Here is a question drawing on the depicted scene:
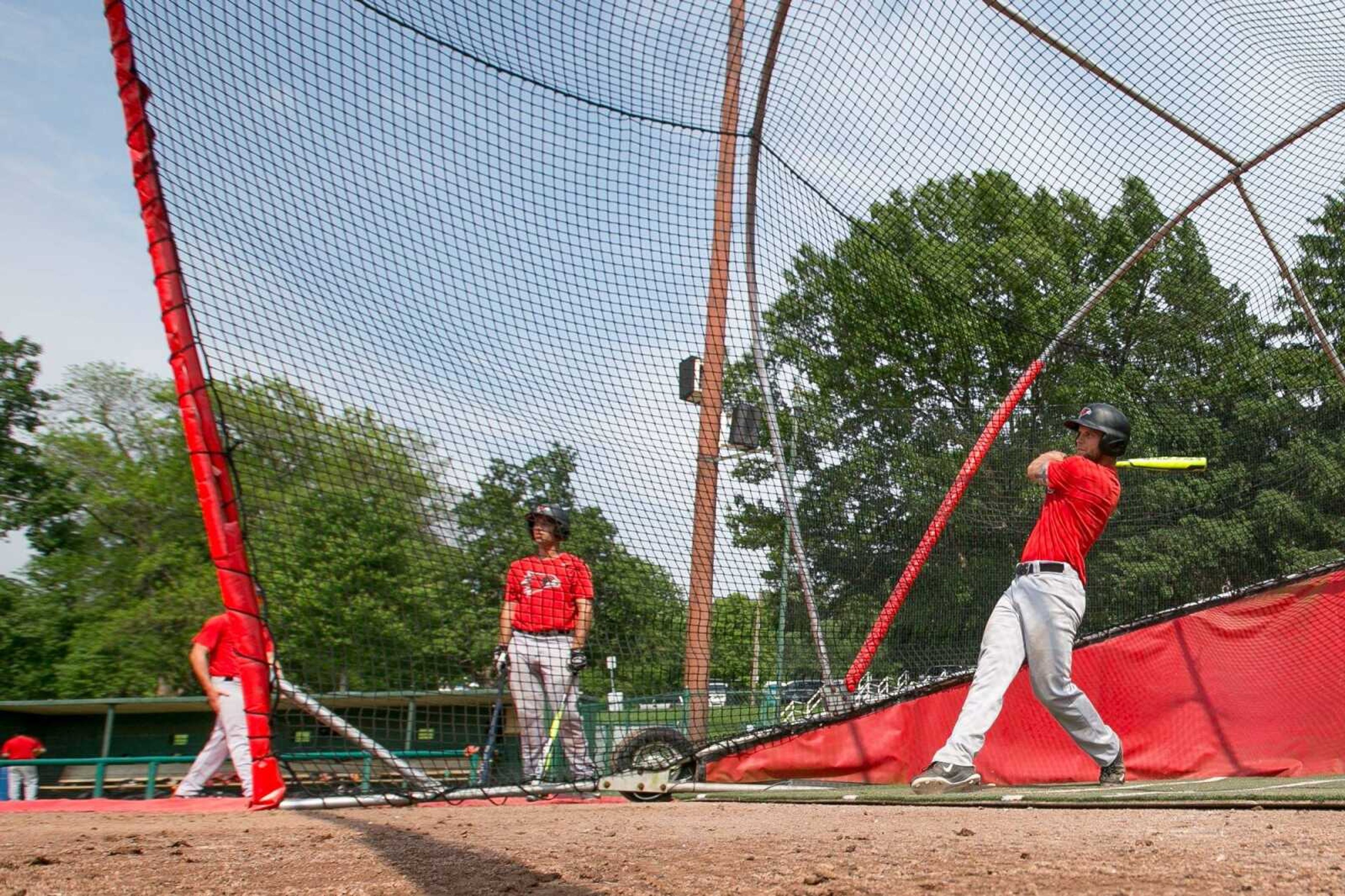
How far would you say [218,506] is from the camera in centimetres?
401

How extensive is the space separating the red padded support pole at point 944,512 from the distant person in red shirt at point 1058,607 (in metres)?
1.15

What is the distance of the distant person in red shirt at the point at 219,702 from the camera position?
19.0 feet

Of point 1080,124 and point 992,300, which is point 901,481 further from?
point 1080,124

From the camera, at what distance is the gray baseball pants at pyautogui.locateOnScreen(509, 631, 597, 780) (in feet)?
17.5

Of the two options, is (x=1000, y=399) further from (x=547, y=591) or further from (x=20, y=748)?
(x=20, y=748)

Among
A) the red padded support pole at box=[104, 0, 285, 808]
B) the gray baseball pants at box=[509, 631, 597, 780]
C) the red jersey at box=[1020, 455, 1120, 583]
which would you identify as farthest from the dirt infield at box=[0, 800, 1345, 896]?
the gray baseball pants at box=[509, 631, 597, 780]

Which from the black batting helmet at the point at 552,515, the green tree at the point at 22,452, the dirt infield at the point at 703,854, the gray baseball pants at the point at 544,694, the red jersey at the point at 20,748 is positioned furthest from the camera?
the green tree at the point at 22,452

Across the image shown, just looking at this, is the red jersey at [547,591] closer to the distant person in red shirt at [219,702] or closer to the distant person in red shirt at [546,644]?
the distant person in red shirt at [546,644]

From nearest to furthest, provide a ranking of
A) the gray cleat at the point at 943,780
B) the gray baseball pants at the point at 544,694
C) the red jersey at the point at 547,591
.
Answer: the gray cleat at the point at 943,780 < the red jersey at the point at 547,591 < the gray baseball pants at the point at 544,694

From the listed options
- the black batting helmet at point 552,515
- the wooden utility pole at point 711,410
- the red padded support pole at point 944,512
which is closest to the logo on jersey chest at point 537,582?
the black batting helmet at point 552,515

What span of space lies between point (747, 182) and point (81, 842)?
3.93 m

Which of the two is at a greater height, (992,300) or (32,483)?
(32,483)

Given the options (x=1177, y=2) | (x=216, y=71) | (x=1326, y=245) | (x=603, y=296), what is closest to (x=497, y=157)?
(x=603, y=296)

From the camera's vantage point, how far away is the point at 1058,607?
15.0ft
